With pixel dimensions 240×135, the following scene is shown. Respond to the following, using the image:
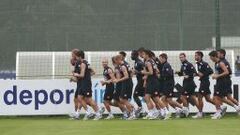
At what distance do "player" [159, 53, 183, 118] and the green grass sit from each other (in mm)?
898

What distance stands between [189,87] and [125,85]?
1.78 metres

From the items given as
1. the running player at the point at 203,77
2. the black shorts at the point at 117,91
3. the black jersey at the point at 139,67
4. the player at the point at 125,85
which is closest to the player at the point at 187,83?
the running player at the point at 203,77

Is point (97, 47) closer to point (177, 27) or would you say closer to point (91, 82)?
point (177, 27)

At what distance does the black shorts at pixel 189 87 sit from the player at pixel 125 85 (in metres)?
1.49

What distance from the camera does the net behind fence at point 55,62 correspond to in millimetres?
Answer: 24203

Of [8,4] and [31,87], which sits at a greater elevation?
[8,4]

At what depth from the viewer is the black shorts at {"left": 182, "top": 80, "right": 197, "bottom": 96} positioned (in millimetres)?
20672

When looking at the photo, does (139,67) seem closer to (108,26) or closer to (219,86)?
(219,86)

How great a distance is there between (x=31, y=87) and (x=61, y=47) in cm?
492

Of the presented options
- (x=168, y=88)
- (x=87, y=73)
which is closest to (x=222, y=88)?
→ (x=168, y=88)

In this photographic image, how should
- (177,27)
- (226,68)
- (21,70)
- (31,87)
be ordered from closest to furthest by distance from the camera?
(226,68) → (31,87) → (21,70) → (177,27)

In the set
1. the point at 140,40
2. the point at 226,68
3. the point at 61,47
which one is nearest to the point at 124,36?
the point at 140,40

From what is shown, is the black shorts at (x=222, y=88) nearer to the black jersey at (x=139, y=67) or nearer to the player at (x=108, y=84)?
the black jersey at (x=139, y=67)

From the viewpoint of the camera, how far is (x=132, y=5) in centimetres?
2675
